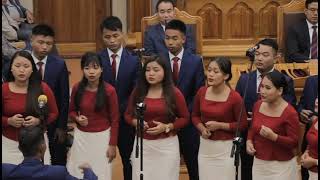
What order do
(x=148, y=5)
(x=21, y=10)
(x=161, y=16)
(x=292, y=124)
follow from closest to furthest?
(x=292, y=124) < (x=161, y=16) < (x=21, y=10) < (x=148, y=5)

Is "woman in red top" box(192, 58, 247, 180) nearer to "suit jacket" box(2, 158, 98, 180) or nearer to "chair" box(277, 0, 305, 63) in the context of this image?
"suit jacket" box(2, 158, 98, 180)

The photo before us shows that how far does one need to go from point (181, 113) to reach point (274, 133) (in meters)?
0.70

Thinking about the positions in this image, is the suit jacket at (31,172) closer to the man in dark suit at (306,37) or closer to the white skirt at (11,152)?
the white skirt at (11,152)

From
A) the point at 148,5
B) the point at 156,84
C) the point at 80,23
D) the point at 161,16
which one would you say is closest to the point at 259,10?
the point at 148,5

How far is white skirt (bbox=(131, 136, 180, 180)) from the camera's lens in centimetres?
497

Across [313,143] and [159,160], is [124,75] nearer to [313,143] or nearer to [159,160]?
[159,160]

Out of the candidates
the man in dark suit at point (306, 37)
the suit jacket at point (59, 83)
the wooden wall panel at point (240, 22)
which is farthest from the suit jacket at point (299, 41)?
the suit jacket at point (59, 83)

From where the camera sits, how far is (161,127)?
16.1 ft

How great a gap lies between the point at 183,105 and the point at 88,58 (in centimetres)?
73

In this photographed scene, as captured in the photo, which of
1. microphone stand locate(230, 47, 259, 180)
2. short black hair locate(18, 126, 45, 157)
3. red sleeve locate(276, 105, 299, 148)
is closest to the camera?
short black hair locate(18, 126, 45, 157)

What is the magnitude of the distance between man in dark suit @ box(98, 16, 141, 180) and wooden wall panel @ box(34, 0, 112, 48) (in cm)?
495

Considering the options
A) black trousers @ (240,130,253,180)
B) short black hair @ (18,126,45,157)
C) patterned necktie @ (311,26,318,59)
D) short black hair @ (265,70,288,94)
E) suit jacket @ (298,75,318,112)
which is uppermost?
patterned necktie @ (311,26,318,59)

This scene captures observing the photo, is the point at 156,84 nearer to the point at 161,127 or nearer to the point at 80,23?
the point at 161,127

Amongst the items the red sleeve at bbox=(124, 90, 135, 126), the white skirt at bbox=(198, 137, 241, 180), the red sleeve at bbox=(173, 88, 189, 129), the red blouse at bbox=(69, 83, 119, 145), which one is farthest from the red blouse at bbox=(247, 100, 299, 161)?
the red blouse at bbox=(69, 83, 119, 145)
